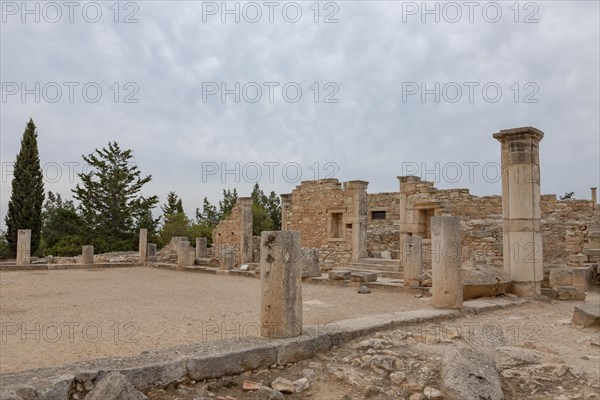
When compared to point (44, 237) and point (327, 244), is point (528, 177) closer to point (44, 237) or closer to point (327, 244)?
point (327, 244)

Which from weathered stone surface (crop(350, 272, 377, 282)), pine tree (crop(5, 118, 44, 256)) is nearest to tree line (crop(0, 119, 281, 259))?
pine tree (crop(5, 118, 44, 256))

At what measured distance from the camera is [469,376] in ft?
13.4

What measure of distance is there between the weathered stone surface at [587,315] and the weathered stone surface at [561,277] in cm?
441

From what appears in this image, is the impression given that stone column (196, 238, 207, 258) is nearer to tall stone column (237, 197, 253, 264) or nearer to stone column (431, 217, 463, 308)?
tall stone column (237, 197, 253, 264)

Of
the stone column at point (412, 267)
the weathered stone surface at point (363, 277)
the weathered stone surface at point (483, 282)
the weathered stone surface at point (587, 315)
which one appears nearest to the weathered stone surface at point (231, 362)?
the weathered stone surface at point (587, 315)

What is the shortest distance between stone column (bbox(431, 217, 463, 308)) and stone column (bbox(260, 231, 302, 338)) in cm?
370

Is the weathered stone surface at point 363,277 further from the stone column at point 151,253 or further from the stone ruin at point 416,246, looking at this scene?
the stone column at point 151,253

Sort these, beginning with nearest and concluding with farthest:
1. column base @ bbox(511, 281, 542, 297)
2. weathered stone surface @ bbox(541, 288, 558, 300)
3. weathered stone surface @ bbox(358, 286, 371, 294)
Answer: column base @ bbox(511, 281, 542, 297), weathered stone surface @ bbox(541, 288, 558, 300), weathered stone surface @ bbox(358, 286, 371, 294)

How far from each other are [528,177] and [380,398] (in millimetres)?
7455

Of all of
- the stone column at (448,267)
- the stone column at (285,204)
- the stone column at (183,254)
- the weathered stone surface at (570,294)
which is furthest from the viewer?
the stone column at (285,204)

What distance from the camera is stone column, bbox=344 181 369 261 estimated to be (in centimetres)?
1872

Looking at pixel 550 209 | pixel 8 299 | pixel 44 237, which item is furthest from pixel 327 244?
pixel 44 237

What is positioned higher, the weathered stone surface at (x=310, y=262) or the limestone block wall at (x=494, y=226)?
the limestone block wall at (x=494, y=226)

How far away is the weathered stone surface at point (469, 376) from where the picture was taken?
154 inches
